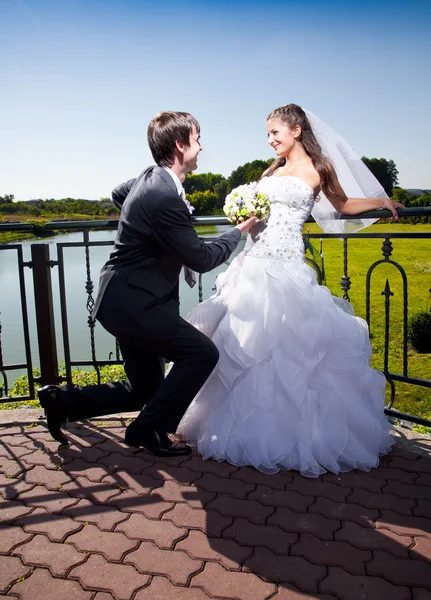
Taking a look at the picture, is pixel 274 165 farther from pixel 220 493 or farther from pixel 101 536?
pixel 101 536

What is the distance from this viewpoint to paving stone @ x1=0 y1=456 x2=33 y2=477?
293 cm

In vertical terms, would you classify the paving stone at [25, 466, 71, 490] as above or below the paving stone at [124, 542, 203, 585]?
below

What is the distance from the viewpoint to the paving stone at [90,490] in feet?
8.68

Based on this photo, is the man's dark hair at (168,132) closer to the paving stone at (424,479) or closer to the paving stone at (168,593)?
the paving stone at (168,593)

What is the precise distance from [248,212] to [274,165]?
738mm

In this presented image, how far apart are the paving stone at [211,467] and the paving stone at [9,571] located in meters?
1.09

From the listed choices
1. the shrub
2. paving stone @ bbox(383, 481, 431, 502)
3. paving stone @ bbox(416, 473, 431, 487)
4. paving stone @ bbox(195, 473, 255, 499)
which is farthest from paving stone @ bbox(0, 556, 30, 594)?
the shrub

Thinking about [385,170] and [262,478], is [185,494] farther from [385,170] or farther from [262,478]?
[385,170]

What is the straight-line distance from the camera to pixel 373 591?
1931 mm

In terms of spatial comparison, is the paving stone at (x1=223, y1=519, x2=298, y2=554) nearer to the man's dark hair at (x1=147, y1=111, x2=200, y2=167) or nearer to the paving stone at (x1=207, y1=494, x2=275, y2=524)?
the paving stone at (x1=207, y1=494, x2=275, y2=524)

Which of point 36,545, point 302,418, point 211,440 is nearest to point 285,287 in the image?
point 302,418

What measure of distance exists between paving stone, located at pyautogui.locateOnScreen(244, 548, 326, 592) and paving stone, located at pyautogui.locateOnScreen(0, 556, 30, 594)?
3.08 ft

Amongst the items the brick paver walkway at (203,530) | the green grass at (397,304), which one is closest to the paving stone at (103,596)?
the brick paver walkway at (203,530)

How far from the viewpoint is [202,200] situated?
524cm
